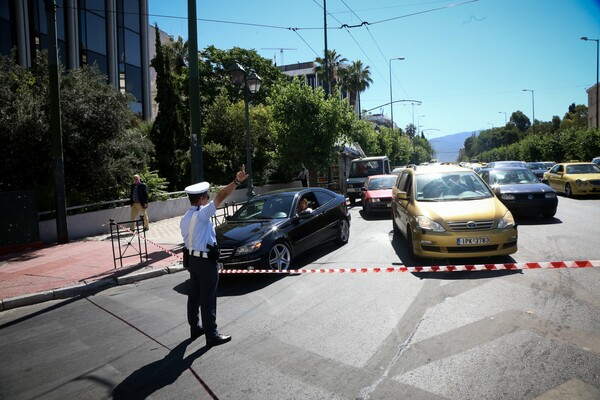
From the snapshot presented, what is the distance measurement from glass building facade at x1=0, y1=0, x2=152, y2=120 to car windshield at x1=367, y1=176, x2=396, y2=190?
40.8 feet

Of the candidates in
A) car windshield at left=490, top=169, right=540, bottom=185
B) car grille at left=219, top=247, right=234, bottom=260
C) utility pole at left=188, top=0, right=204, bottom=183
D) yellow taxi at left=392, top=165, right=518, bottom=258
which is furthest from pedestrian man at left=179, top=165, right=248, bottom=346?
car windshield at left=490, top=169, right=540, bottom=185

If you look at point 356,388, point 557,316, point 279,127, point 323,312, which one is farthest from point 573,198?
point 356,388

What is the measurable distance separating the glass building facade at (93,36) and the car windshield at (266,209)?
13.0 meters

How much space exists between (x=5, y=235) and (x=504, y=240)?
1107 centimetres

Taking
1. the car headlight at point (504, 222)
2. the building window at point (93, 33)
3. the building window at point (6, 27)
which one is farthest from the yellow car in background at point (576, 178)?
the building window at point (6, 27)

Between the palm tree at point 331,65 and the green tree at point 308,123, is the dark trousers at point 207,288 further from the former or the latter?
the palm tree at point 331,65

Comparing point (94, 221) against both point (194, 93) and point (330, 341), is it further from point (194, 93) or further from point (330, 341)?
point (330, 341)

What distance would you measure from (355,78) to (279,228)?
38.9m

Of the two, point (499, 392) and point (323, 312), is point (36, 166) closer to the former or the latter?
point (323, 312)

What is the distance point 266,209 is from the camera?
25.9 ft

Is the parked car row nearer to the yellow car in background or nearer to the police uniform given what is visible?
the police uniform

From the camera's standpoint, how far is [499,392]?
3.04 m

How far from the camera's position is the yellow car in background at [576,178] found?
1674 centimetres

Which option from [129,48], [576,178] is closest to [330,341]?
[576,178]
